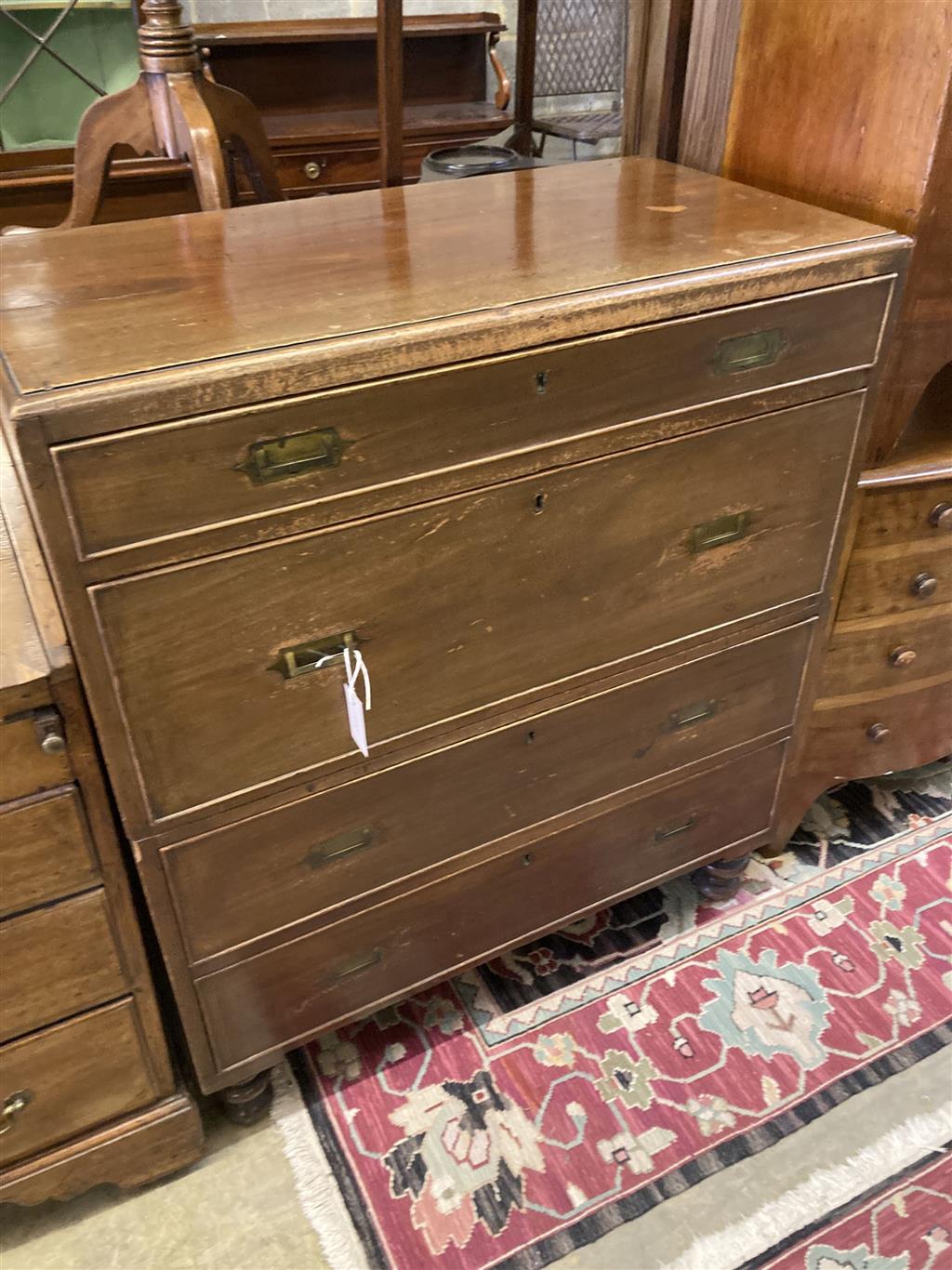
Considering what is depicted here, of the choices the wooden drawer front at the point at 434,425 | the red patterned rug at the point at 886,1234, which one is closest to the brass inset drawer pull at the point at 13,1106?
the wooden drawer front at the point at 434,425

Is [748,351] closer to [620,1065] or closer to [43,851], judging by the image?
[43,851]

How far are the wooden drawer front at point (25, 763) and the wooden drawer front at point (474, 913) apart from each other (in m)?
0.34

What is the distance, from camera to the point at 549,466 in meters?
0.99

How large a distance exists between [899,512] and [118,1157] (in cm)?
131

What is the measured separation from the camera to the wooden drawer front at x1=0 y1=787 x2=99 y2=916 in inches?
35.9

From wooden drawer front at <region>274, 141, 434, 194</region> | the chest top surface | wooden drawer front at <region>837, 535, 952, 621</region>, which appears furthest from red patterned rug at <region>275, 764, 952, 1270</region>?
wooden drawer front at <region>274, 141, 434, 194</region>

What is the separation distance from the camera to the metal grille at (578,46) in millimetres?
3354

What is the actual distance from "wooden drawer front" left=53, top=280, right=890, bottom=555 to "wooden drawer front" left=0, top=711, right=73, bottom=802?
189 millimetres

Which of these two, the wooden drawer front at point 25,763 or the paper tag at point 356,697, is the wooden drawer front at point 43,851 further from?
the paper tag at point 356,697

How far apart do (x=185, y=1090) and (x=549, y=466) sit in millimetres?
889

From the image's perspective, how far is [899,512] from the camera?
4.41ft

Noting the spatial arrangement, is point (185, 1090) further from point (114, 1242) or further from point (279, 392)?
point (279, 392)

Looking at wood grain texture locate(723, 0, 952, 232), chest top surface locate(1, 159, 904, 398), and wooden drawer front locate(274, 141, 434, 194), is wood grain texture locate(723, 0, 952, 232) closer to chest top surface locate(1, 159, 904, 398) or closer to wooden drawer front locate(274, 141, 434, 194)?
chest top surface locate(1, 159, 904, 398)

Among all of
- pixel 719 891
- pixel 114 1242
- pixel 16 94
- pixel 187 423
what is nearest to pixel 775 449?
pixel 187 423
